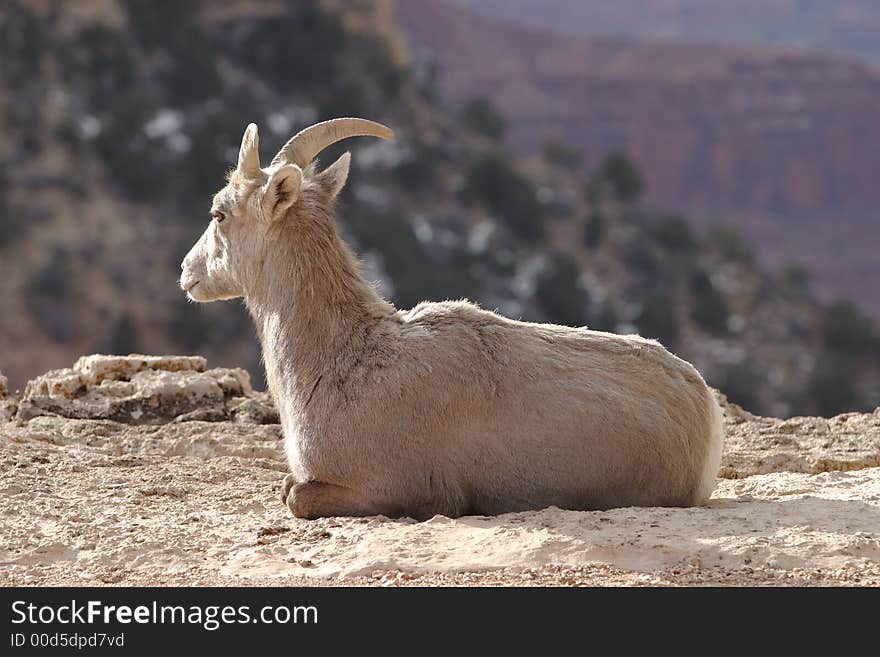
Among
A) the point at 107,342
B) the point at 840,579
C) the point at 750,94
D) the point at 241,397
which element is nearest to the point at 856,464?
the point at 840,579

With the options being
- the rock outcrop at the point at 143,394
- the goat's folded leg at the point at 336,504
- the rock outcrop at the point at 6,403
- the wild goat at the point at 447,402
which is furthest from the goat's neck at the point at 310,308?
the rock outcrop at the point at 6,403

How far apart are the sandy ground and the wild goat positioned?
0.94 feet

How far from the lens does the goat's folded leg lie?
27.1 feet

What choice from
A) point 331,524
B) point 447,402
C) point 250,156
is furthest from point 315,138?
point 331,524

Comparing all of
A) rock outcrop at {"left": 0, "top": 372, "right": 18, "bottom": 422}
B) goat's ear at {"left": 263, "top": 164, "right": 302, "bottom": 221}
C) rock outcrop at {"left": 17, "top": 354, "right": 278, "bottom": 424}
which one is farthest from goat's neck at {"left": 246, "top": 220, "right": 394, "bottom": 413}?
rock outcrop at {"left": 0, "top": 372, "right": 18, "bottom": 422}

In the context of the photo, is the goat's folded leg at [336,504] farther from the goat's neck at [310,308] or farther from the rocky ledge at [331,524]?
the goat's neck at [310,308]

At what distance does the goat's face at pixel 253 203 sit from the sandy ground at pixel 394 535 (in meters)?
1.52

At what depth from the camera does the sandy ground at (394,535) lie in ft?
23.1

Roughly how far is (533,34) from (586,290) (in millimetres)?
86594

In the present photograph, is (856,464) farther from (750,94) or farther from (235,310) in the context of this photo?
(750,94)

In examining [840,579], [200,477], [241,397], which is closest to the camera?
[840,579]

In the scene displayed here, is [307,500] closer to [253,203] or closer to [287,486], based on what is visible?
[287,486]

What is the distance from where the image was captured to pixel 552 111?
418ft

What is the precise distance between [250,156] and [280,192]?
36cm
